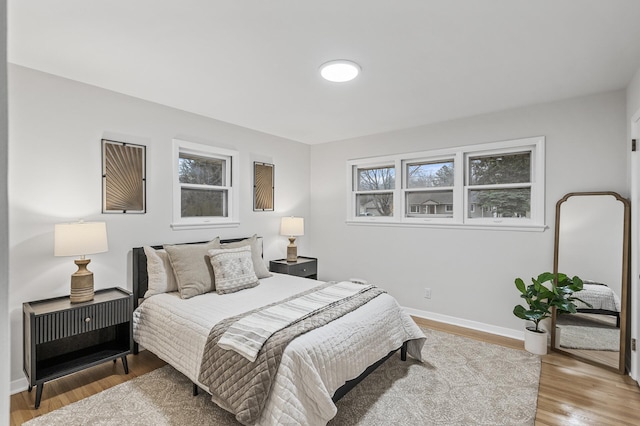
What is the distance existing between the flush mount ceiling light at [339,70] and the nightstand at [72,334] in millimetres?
2466

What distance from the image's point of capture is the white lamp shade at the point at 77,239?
7.84 ft

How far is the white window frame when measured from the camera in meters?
3.47

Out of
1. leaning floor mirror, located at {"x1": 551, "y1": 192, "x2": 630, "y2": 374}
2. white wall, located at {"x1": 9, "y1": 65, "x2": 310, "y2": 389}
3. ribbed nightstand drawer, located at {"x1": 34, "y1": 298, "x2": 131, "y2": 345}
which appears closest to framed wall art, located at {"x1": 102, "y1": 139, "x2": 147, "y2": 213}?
white wall, located at {"x1": 9, "y1": 65, "x2": 310, "y2": 389}

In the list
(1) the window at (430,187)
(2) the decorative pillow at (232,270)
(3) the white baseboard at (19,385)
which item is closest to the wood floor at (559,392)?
(3) the white baseboard at (19,385)

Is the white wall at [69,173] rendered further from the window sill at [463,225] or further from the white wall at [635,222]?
the white wall at [635,222]

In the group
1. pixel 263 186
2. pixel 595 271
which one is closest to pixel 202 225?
pixel 263 186

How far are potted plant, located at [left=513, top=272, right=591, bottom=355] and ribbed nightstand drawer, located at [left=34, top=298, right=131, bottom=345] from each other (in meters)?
3.59

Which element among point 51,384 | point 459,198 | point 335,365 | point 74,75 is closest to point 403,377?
point 335,365

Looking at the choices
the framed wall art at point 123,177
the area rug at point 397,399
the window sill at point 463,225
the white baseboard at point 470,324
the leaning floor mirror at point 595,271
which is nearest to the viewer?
the area rug at point 397,399

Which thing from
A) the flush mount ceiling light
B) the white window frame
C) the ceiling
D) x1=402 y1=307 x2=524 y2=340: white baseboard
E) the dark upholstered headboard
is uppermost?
the ceiling

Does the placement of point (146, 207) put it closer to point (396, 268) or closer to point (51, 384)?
point (51, 384)

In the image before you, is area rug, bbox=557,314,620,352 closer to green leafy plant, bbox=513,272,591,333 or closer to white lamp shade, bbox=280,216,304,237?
green leafy plant, bbox=513,272,591,333

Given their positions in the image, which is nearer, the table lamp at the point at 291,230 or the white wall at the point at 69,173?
the white wall at the point at 69,173

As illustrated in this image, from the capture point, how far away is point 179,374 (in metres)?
2.71
